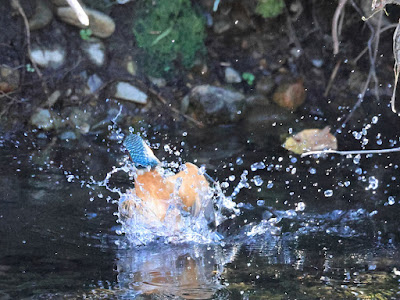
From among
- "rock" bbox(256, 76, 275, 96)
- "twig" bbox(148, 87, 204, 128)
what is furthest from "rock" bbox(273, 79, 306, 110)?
"twig" bbox(148, 87, 204, 128)

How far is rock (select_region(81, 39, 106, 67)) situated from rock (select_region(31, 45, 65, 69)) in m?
0.19

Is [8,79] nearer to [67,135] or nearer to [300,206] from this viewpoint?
[67,135]

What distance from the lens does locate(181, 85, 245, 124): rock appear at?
201 inches

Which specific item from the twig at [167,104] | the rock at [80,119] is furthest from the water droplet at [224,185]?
the rock at [80,119]

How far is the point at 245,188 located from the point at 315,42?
7.48 ft

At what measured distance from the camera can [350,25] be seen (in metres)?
5.37

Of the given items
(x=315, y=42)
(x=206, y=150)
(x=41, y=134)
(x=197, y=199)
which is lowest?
(x=197, y=199)

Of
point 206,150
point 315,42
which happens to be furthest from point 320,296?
point 315,42

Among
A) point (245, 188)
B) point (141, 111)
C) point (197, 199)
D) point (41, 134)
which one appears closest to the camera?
point (197, 199)

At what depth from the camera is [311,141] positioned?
15.1ft

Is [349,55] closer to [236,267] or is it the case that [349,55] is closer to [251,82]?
[251,82]

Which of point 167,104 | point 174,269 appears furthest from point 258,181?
point 167,104

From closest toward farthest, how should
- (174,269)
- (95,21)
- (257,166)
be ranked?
(174,269) < (257,166) < (95,21)

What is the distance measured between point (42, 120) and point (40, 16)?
846 millimetres
